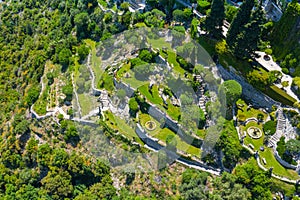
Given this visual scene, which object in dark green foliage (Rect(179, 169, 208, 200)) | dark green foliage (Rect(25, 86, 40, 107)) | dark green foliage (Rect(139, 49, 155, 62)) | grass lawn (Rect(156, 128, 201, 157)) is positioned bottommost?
dark green foliage (Rect(25, 86, 40, 107))

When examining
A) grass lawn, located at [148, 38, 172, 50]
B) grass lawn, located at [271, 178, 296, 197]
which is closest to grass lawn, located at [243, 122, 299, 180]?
grass lawn, located at [271, 178, 296, 197]

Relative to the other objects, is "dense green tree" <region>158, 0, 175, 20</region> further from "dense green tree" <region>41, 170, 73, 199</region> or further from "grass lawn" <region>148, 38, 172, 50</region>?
"dense green tree" <region>41, 170, 73, 199</region>

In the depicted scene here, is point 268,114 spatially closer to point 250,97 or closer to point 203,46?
point 250,97

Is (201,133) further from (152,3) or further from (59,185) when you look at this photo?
(152,3)

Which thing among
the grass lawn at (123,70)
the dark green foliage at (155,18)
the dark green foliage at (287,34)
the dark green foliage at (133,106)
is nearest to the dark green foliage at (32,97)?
the grass lawn at (123,70)

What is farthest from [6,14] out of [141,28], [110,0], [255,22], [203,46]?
[255,22]

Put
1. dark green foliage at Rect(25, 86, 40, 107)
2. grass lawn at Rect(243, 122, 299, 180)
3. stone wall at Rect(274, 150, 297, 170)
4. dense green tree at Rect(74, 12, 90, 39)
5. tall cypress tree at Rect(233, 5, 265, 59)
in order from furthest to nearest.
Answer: dense green tree at Rect(74, 12, 90, 39) → dark green foliage at Rect(25, 86, 40, 107) → tall cypress tree at Rect(233, 5, 265, 59) → stone wall at Rect(274, 150, 297, 170) → grass lawn at Rect(243, 122, 299, 180)
